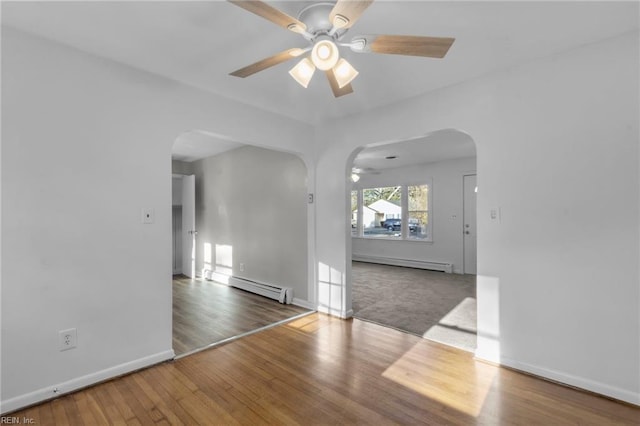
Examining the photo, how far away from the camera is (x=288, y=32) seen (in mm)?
2012

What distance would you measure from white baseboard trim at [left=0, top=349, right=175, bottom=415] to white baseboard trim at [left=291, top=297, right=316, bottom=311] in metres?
1.80

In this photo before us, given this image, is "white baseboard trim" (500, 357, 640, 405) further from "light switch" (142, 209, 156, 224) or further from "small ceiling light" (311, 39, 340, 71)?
"light switch" (142, 209, 156, 224)

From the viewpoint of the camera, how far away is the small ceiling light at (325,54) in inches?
64.7

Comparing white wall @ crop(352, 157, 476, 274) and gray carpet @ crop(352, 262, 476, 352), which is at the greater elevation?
white wall @ crop(352, 157, 476, 274)

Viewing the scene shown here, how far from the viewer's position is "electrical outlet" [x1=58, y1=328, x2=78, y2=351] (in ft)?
7.06

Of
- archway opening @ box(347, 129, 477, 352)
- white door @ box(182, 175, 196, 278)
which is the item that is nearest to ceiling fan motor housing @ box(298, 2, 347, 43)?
archway opening @ box(347, 129, 477, 352)

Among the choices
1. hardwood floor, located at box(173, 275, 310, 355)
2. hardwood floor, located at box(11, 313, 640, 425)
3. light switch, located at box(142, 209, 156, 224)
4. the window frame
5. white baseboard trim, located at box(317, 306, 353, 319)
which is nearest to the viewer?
hardwood floor, located at box(11, 313, 640, 425)

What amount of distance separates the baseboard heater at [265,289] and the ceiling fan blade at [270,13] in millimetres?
3472

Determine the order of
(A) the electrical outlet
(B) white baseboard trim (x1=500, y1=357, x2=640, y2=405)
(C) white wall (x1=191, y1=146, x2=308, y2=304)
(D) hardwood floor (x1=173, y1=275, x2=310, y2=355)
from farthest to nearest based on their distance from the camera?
(C) white wall (x1=191, y1=146, x2=308, y2=304) → (D) hardwood floor (x1=173, y1=275, x2=310, y2=355) → (A) the electrical outlet → (B) white baseboard trim (x1=500, y1=357, x2=640, y2=405)

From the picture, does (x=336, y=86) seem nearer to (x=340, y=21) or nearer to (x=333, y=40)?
(x=333, y=40)

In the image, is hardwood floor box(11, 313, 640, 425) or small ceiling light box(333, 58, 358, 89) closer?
small ceiling light box(333, 58, 358, 89)

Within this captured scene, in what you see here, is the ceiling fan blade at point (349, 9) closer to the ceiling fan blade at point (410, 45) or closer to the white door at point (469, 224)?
the ceiling fan blade at point (410, 45)

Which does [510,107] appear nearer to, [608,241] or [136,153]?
[608,241]

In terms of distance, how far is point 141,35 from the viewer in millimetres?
2068
